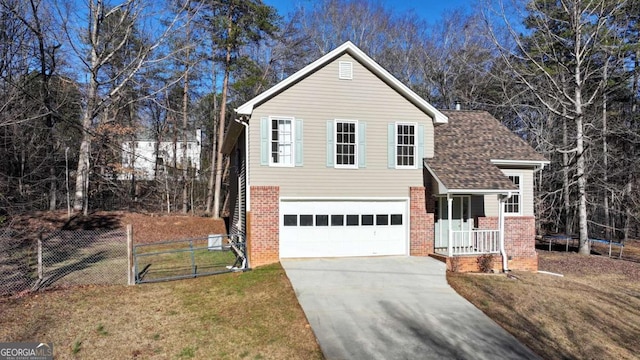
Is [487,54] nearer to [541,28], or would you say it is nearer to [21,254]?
[541,28]

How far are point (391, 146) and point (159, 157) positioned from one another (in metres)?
24.6

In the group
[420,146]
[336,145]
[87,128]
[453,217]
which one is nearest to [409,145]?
[420,146]

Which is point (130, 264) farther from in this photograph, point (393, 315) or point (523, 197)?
point (523, 197)

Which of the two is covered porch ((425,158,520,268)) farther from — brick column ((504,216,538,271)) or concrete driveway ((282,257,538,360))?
concrete driveway ((282,257,538,360))

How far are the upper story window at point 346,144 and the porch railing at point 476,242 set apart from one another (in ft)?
14.0

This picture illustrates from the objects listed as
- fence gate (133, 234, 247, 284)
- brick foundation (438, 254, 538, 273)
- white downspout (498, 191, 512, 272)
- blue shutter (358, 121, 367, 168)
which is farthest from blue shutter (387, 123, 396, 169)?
fence gate (133, 234, 247, 284)

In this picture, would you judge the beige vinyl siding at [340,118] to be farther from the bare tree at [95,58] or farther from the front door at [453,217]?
the bare tree at [95,58]

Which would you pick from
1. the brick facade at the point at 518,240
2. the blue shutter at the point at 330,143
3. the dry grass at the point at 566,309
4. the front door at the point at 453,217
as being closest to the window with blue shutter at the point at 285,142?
the blue shutter at the point at 330,143

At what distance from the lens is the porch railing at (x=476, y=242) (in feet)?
44.3

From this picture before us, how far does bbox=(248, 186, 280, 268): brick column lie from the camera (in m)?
12.7

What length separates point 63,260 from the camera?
14.0 metres

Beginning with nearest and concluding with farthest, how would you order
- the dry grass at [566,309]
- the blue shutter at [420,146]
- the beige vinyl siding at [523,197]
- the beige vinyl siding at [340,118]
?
the dry grass at [566,309], the beige vinyl siding at [340,118], the blue shutter at [420,146], the beige vinyl siding at [523,197]

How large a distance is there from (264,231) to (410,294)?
5.09 meters

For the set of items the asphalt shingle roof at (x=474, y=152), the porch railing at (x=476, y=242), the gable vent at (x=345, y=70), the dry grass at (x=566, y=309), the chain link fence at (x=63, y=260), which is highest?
the gable vent at (x=345, y=70)
